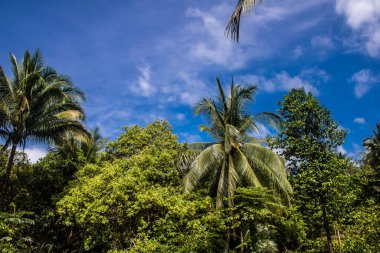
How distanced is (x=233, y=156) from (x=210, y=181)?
65.2 inches

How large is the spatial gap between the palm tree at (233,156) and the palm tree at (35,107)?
239 inches

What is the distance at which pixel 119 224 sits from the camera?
1309 cm

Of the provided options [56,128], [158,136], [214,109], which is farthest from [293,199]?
[56,128]

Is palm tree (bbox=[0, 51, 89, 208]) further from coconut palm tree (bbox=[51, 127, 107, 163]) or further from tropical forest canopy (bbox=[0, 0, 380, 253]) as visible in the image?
coconut palm tree (bbox=[51, 127, 107, 163])

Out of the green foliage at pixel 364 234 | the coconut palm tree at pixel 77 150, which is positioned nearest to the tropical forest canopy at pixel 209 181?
the green foliage at pixel 364 234

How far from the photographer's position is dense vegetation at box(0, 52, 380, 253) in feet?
39.8

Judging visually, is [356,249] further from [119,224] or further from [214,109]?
[119,224]

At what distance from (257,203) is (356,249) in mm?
4312

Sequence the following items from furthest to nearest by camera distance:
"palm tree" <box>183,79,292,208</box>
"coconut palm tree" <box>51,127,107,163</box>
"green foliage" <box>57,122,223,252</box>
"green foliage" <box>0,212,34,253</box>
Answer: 1. "coconut palm tree" <box>51,127,107,163</box>
2. "palm tree" <box>183,79,292,208</box>
3. "green foliage" <box>57,122,223,252</box>
4. "green foliage" <box>0,212,34,253</box>

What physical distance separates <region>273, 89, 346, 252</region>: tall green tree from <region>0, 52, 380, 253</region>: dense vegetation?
0.04 m

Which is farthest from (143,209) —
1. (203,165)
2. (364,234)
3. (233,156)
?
(364,234)

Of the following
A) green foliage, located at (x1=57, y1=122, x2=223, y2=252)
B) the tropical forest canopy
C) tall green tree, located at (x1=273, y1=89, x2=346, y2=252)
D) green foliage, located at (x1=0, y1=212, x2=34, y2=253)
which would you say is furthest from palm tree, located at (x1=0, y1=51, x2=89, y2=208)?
tall green tree, located at (x1=273, y1=89, x2=346, y2=252)

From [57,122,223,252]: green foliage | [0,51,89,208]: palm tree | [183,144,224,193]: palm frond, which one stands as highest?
[0,51,89,208]: palm tree

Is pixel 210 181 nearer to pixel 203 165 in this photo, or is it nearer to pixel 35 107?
pixel 203 165
